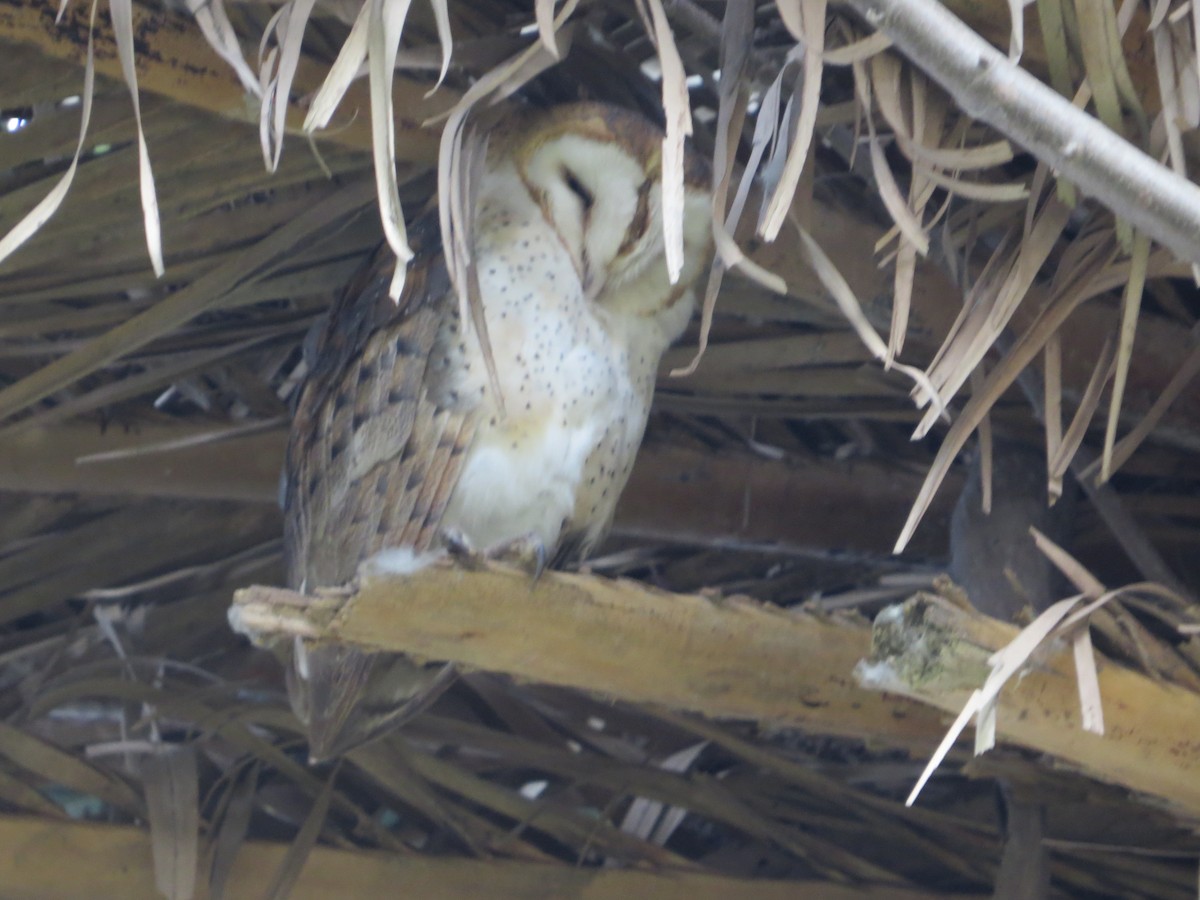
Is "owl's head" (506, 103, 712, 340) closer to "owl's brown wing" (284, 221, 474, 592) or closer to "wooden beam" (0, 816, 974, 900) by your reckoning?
"owl's brown wing" (284, 221, 474, 592)

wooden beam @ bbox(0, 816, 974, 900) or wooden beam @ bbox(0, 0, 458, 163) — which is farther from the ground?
wooden beam @ bbox(0, 0, 458, 163)

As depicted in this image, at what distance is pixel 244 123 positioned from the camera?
1.23 metres

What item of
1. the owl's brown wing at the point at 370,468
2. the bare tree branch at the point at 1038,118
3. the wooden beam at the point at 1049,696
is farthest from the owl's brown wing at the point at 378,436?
the bare tree branch at the point at 1038,118

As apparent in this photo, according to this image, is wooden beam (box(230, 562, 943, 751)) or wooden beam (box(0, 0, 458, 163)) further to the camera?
wooden beam (box(0, 0, 458, 163))

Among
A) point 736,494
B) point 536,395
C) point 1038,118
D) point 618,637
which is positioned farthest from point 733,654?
point 736,494

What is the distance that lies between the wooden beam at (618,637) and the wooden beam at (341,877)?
529 mm

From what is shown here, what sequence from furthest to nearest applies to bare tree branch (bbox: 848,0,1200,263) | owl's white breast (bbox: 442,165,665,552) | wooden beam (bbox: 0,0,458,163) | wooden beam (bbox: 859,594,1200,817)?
1. owl's white breast (bbox: 442,165,665,552)
2. wooden beam (bbox: 0,0,458,163)
3. wooden beam (bbox: 859,594,1200,817)
4. bare tree branch (bbox: 848,0,1200,263)

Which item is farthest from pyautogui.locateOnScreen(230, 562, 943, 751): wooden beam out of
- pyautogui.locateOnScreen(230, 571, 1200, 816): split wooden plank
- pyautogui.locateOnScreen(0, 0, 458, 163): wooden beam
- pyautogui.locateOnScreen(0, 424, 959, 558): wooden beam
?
pyautogui.locateOnScreen(0, 424, 959, 558): wooden beam

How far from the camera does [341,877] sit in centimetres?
153

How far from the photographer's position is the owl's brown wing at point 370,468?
128 cm

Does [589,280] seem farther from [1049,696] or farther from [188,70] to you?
[1049,696]

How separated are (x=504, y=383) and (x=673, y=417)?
0.45 m

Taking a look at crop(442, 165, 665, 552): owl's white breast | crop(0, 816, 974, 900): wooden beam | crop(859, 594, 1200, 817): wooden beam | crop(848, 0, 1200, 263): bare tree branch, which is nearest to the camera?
crop(848, 0, 1200, 263): bare tree branch

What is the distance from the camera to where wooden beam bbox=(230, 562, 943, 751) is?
0.92 metres
